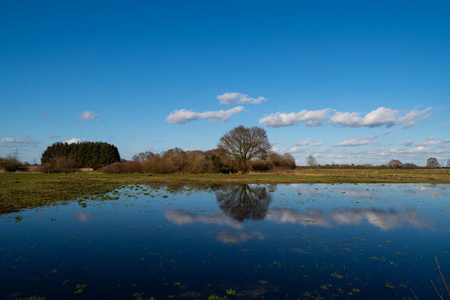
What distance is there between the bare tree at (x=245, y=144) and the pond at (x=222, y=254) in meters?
49.0

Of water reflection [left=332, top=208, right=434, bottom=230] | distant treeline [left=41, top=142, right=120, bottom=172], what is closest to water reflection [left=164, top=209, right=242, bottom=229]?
water reflection [left=332, top=208, right=434, bottom=230]

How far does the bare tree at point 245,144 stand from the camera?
67375 millimetres

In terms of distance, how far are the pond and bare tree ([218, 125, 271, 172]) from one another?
161ft

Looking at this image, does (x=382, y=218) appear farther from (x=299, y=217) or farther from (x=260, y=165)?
(x=260, y=165)

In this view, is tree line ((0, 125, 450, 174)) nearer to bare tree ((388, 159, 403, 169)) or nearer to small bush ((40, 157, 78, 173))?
small bush ((40, 157, 78, 173))

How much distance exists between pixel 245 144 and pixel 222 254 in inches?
2279

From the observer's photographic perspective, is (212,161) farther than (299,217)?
Yes

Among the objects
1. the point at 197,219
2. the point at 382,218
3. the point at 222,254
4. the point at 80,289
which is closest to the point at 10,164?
the point at 197,219

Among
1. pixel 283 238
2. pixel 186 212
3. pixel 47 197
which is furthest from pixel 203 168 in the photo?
pixel 283 238

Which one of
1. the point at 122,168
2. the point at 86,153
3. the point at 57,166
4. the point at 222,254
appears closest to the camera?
the point at 222,254

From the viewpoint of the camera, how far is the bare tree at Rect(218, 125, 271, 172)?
67375 millimetres

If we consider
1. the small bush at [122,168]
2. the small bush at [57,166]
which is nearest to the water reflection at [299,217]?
the small bush at [122,168]

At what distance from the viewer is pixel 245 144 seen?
222 feet

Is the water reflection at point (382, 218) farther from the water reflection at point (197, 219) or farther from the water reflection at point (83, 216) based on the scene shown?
the water reflection at point (83, 216)
